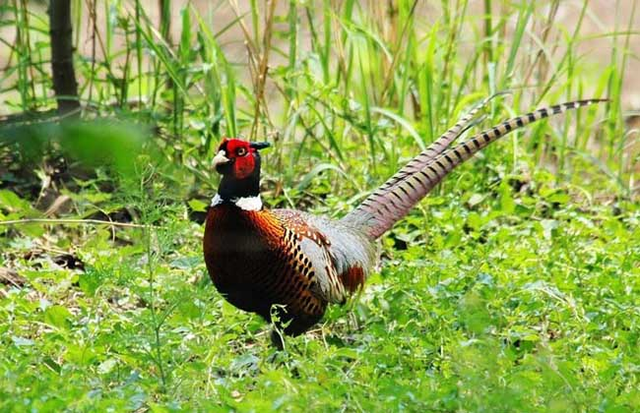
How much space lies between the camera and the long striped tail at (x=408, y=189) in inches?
197

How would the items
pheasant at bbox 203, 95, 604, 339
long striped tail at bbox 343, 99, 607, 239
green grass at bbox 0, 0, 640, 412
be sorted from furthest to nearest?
1. long striped tail at bbox 343, 99, 607, 239
2. pheasant at bbox 203, 95, 604, 339
3. green grass at bbox 0, 0, 640, 412

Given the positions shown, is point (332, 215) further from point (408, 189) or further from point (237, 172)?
point (237, 172)

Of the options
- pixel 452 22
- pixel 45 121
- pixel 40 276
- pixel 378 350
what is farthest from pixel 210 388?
pixel 452 22

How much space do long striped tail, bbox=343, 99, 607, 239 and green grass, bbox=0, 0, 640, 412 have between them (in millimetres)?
191

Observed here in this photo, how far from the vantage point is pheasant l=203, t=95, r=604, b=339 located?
4.38 metres

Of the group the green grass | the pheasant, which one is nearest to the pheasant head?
the pheasant

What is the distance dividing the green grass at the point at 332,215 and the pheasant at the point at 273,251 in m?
0.12

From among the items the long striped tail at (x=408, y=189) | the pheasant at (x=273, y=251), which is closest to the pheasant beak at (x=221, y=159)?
the pheasant at (x=273, y=251)

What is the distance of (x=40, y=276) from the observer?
4684mm

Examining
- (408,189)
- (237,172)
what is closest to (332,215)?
(408,189)

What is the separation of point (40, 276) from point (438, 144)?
1689mm

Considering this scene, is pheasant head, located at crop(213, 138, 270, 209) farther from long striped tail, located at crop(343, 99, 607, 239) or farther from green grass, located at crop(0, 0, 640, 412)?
long striped tail, located at crop(343, 99, 607, 239)

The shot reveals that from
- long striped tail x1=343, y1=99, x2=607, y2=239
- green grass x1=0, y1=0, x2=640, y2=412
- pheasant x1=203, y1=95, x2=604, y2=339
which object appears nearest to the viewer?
green grass x1=0, y1=0, x2=640, y2=412

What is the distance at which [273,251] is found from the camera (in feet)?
14.5
